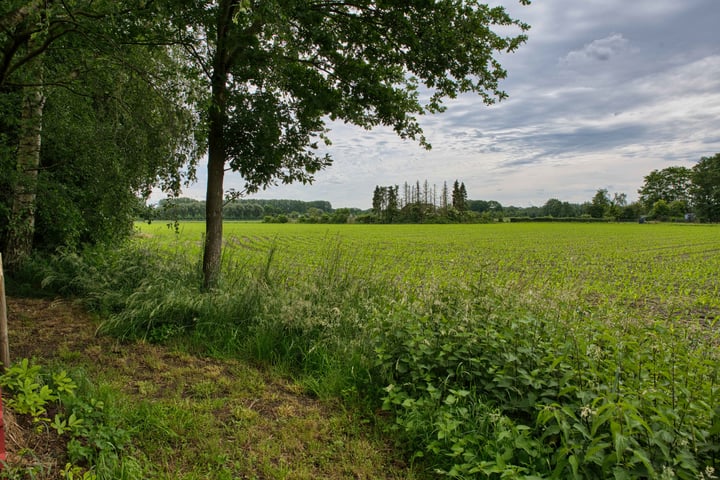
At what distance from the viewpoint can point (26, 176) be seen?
632 cm

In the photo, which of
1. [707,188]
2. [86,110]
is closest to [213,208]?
[86,110]

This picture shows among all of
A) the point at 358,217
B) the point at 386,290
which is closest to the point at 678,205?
the point at 358,217

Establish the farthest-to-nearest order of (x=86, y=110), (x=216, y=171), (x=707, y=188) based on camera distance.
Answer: (x=707, y=188) → (x=86, y=110) → (x=216, y=171)

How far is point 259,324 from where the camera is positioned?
4.94 metres

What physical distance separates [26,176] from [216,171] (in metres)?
3.17

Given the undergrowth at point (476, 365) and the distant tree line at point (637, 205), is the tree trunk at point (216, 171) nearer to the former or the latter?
the undergrowth at point (476, 365)

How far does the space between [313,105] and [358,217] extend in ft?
261

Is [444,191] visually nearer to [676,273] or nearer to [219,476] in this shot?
[676,273]

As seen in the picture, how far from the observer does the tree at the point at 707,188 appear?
245 feet

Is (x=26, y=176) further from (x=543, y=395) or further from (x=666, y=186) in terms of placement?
(x=666, y=186)

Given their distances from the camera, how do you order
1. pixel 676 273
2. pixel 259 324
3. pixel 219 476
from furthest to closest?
pixel 676 273
pixel 259 324
pixel 219 476

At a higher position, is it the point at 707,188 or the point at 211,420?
the point at 707,188

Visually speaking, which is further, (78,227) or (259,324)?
(78,227)

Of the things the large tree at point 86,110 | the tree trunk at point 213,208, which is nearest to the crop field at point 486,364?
the tree trunk at point 213,208
